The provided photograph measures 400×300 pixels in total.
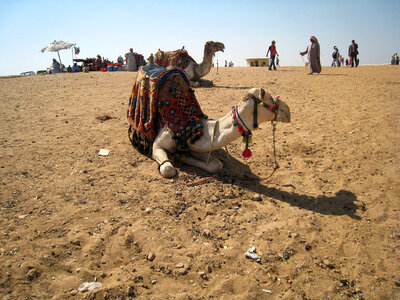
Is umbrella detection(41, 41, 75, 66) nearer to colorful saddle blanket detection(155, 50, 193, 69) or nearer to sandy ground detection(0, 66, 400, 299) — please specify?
colorful saddle blanket detection(155, 50, 193, 69)

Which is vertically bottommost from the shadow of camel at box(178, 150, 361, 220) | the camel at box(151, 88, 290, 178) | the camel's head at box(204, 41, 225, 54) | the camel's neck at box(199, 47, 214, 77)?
the shadow of camel at box(178, 150, 361, 220)

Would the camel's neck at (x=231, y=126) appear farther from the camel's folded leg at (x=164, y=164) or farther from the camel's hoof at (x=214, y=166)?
the camel's folded leg at (x=164, y=164)

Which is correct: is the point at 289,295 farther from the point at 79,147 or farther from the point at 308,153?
the point at 79,147

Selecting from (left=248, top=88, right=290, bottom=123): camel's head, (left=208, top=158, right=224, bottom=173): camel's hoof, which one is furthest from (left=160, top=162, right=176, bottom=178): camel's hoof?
(left=248, top=88, right=290, bottom=123): camel's head

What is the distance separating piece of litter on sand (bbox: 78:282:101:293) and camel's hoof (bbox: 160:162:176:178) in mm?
2058

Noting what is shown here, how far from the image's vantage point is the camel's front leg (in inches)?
175

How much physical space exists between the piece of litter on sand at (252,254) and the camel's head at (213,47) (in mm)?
9429

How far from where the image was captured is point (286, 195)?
4094 mm

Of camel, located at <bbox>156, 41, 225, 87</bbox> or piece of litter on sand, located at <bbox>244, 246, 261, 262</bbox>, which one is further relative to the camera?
camel, located at <bbox>156, 41, 225, 87</bbox>

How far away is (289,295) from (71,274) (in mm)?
1917

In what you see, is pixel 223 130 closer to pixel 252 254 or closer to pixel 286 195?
pixel 286 195

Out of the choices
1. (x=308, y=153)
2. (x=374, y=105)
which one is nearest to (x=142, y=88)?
(x=308, y=153)

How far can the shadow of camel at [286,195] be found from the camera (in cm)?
374

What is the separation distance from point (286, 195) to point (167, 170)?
67.7 inches
